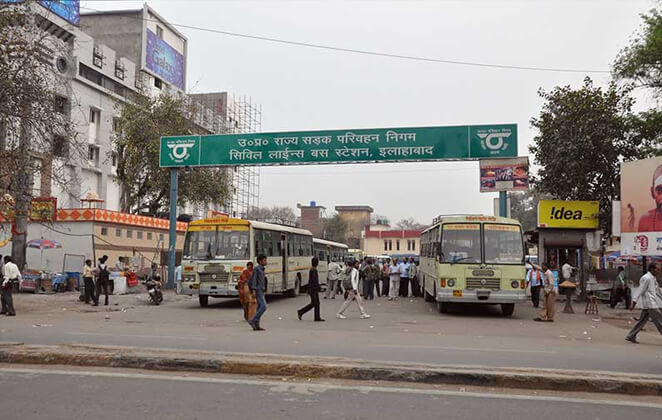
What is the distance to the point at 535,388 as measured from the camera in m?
7.14

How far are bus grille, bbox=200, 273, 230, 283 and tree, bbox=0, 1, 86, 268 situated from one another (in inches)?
200

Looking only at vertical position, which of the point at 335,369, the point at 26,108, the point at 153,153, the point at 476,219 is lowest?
the point at 335,369

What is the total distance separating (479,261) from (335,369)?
946 cm

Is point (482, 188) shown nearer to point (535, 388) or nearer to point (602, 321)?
point (602, 321)

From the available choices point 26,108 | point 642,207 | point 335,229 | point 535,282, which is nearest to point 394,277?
point 535,282

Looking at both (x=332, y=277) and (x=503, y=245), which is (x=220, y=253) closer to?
(x=332, y=277)

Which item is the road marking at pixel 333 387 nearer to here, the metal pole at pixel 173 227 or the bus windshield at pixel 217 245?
the bus windshield at pixel 217 245

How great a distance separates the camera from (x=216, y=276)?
60.6 ft

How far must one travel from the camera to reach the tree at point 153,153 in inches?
1355

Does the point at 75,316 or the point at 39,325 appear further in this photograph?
the point at 75,316

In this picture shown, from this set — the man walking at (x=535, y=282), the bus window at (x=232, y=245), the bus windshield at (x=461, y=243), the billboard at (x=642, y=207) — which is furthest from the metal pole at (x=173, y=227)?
the billboard at (x=642, y=207)

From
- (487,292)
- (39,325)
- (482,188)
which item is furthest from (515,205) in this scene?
(39,325)

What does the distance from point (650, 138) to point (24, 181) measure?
23.7 meters

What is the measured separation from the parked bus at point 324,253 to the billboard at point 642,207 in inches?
504
